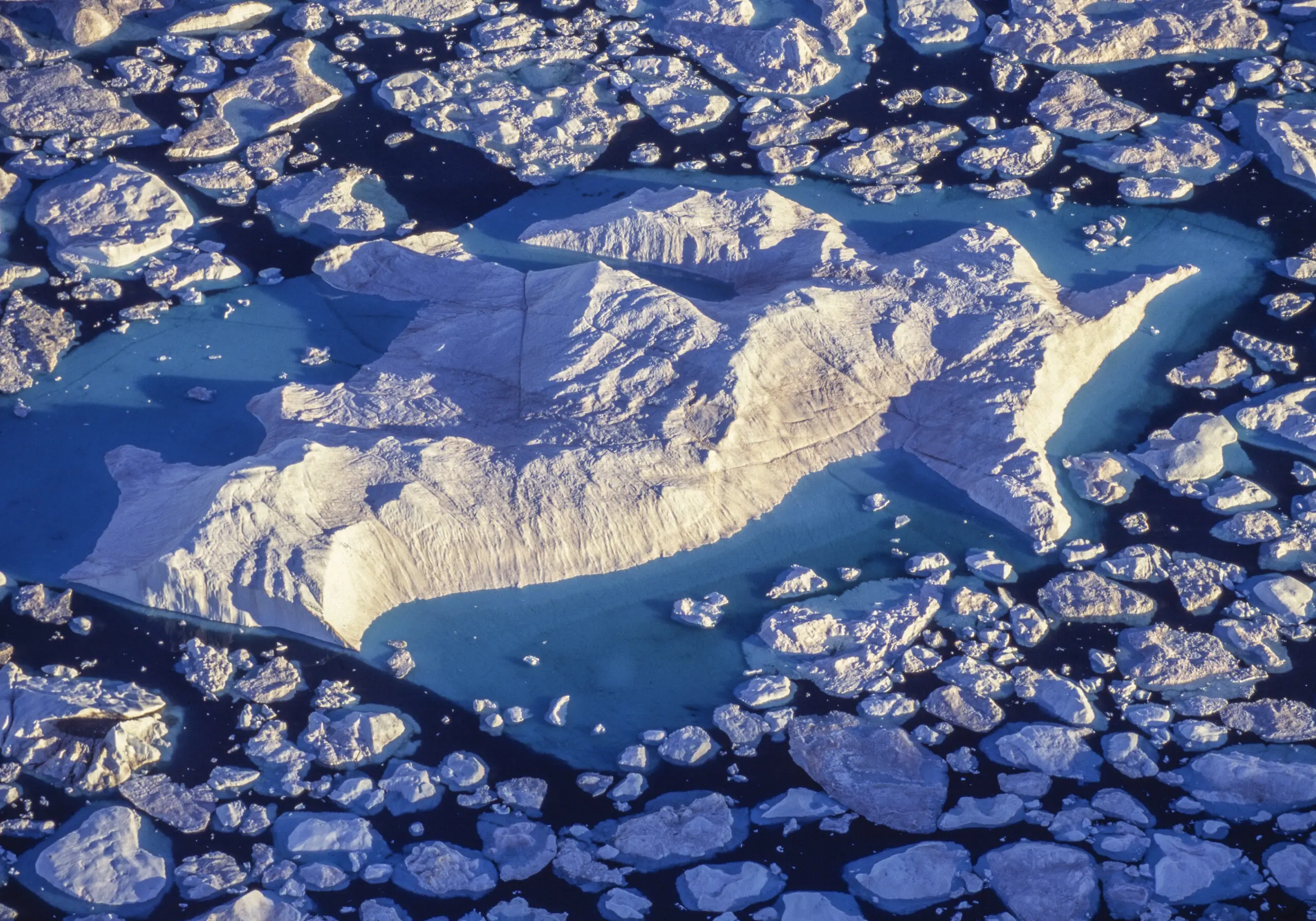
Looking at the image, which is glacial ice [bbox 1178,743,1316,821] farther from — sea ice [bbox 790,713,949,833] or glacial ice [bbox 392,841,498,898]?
glacial ice [bbox 392,841,498,898]

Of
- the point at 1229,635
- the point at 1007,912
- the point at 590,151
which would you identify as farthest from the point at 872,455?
the point at 590,151

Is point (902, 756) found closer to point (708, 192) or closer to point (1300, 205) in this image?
point (708, 192)

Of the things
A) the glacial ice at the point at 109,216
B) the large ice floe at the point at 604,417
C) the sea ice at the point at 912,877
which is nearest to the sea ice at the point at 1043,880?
the sea ice at the point at 912,877

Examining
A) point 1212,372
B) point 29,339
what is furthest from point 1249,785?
point 29,339

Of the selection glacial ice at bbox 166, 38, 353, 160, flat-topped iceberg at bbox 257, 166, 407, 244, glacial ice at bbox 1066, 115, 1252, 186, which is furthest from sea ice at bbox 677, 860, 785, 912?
glacial ice at bbox 166, 38, 353, 160

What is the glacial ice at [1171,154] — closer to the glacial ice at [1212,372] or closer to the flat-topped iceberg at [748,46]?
the glacial ice at [1212,372]

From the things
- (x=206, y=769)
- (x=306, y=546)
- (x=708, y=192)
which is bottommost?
(x=206, y=769)
